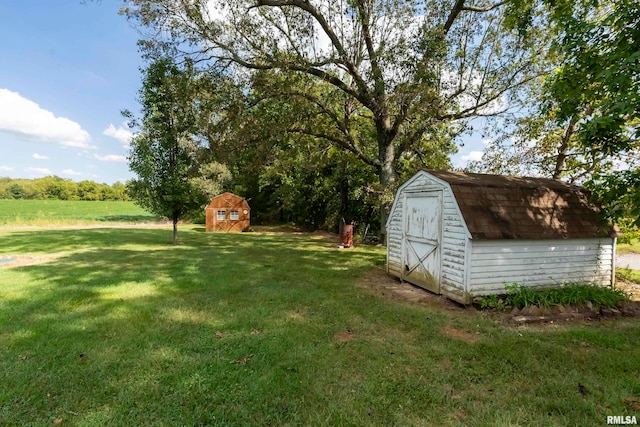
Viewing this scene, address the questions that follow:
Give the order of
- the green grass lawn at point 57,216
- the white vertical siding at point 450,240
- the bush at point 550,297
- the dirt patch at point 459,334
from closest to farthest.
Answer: the dirt patch at point 459,334 → the bush at point 550,297 → the white vertical siding at point 450,240 → the green grass lawn at point 57,216

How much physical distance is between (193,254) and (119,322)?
273 inches

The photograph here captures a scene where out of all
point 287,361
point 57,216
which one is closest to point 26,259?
point 287,361

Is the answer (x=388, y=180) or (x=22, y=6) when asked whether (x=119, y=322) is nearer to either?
(x=388, y=180)

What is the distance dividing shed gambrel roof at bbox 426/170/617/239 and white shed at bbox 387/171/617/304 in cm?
2

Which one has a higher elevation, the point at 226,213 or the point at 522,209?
the point at 522,209

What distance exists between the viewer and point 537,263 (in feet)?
19.9

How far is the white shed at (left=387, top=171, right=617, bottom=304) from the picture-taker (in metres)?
5.77

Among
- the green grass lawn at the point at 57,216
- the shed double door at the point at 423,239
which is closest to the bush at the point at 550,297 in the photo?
the shed double door at the point at 423,239

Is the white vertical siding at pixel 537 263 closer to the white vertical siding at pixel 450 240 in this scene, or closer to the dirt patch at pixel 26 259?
the white vertical siding at pixel 450 240

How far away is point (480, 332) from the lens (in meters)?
4.67

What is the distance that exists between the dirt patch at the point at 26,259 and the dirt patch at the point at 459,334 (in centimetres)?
1121

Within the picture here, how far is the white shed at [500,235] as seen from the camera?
5.77m

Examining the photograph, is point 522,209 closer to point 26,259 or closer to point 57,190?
point 26,259

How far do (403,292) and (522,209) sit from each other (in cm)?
298
